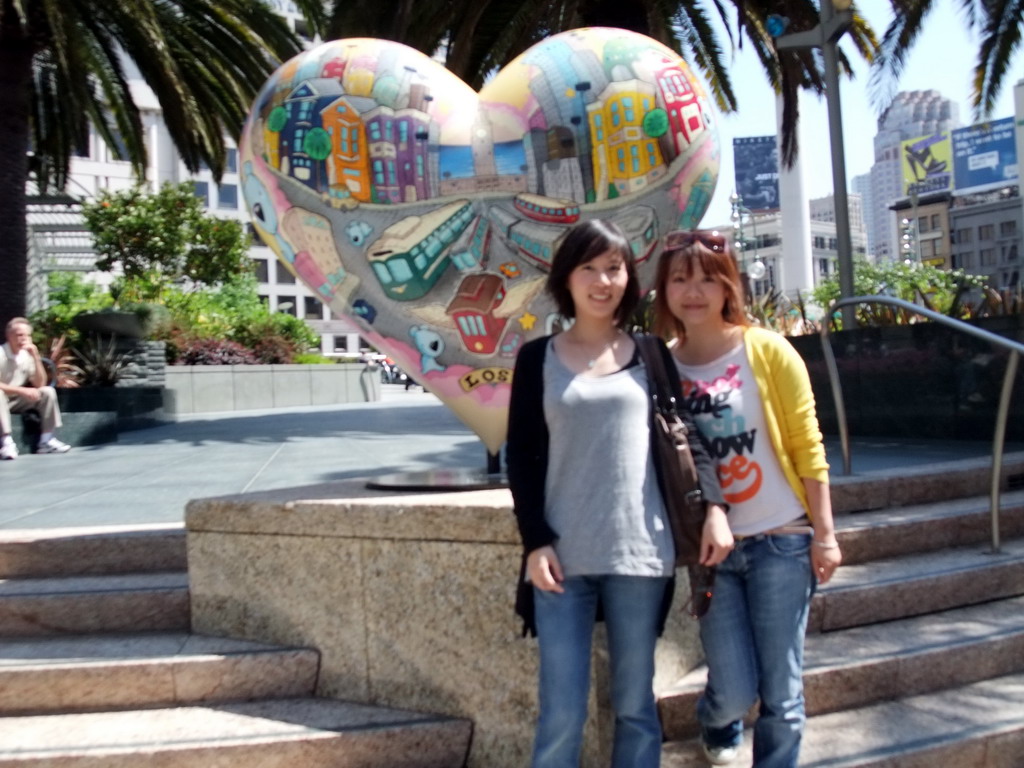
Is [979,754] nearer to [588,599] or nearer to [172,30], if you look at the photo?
[588,599]

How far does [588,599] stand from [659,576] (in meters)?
0.19

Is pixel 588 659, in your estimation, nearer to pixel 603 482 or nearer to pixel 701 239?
pixel 603 482

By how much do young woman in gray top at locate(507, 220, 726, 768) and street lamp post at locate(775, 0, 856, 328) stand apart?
266 inches

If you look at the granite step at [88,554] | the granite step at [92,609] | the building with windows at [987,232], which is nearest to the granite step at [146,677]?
the granite step at [92,609]

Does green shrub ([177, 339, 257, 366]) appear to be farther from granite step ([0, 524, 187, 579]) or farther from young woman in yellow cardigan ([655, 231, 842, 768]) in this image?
young woman in yellow cardigan ([655, 231, 842, 768])

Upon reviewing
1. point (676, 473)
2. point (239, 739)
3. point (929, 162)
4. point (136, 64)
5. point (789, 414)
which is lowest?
point (239, 739)

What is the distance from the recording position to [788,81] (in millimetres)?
12320

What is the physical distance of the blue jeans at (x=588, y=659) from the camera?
236 cm

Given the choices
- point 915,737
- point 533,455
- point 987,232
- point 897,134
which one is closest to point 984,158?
point 987,232

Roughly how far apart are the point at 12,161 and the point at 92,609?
28.9ft

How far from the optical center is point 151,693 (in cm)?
344

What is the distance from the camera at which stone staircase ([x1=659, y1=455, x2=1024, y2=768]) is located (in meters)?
3.21

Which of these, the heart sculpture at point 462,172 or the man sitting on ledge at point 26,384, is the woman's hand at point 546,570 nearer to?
the heart sculpture at point 462,172

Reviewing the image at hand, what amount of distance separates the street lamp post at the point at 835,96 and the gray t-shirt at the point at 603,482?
6801mm
